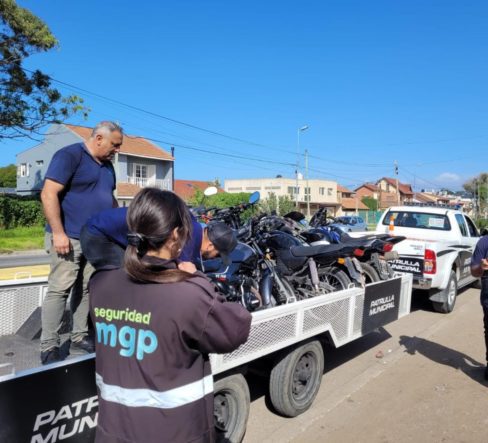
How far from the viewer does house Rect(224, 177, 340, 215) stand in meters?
63.7

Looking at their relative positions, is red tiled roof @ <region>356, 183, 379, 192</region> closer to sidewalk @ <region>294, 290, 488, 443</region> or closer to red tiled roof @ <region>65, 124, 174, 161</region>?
red tiled roof @ <region>65, 124, 174, 161</region>

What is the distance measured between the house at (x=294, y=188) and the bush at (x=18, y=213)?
37.4 metres

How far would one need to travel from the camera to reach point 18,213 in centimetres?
2478

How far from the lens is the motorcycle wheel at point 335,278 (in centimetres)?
515

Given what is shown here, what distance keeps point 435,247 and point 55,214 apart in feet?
20.8

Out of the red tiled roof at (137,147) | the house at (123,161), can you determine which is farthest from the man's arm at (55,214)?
the red tiled roof at (137,147)

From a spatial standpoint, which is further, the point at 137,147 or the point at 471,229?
the point at 137,147

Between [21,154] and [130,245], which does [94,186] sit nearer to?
[130,245]

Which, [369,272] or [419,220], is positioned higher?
[419,220]

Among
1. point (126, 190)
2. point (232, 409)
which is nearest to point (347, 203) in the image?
point (126, 190)

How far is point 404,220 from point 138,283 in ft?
28.6

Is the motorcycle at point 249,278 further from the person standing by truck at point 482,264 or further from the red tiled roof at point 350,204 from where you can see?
the red tiled roof at point 350,204

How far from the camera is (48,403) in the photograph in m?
2.14

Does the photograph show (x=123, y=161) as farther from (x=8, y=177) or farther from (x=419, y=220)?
(x=8, y=177)
